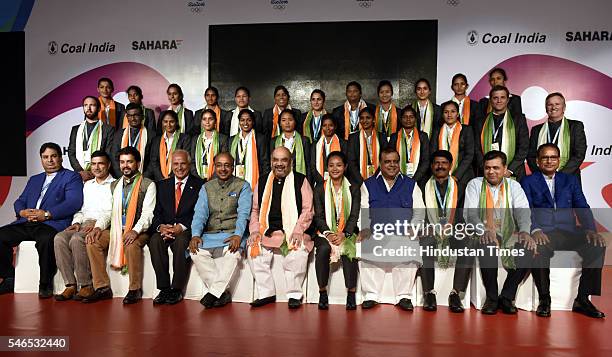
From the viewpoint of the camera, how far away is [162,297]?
4.09 metres

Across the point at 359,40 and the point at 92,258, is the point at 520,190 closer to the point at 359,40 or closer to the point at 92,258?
the point at 359,40

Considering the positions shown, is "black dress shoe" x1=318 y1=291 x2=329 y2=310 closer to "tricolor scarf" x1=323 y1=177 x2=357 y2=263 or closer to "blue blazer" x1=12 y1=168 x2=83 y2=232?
"tricolor scarf" x1=323 y1=177 x2=357 y2=263

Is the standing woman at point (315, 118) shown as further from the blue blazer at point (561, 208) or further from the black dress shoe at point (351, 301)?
the blue blazer at point (561, 208)

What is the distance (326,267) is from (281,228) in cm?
56

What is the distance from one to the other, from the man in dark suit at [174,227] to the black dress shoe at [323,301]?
3.83 ft

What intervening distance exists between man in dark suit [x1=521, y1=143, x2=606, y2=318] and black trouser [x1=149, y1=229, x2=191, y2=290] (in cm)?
280

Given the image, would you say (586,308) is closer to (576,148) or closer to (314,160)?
(576,148)

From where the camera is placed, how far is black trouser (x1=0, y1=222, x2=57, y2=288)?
437 centimetres

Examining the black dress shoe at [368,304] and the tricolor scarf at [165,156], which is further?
the tricolor scarf at [165,156]

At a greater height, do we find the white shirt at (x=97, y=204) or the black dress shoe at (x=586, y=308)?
the white shirt at (x=97, y=204)

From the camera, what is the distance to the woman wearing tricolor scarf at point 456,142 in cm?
507

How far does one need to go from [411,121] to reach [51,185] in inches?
142

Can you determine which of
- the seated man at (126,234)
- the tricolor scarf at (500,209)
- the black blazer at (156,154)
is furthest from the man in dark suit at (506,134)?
the seated man at (126,234)

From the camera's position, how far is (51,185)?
4758 mm
